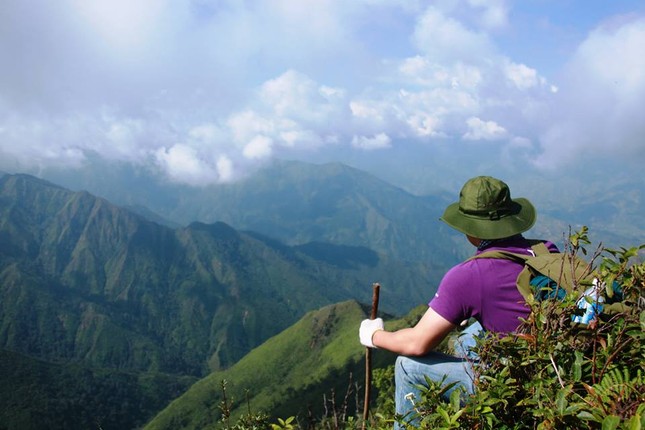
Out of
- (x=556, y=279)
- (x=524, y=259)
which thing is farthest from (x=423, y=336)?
(x=556, y=279)

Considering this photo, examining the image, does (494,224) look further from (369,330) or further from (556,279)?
(369,330)

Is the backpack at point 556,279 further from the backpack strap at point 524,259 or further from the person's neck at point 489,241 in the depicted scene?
the person's neck at point 489,241

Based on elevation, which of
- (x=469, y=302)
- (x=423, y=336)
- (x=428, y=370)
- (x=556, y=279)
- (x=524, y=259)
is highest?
(x=524, y=259)

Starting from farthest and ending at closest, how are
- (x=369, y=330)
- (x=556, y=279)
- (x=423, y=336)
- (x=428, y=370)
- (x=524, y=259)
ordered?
(x=369, y=330), (x=428, y=370), (x=423, y=336), (x=524, y=259), (x=556, y=279)

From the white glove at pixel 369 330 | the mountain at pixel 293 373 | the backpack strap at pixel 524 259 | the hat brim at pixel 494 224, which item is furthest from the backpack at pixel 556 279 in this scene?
the mountain at pixel 293 373

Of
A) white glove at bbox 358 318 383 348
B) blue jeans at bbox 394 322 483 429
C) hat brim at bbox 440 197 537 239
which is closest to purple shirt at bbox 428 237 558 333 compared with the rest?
blue jeans at bbox 394 322 483 429

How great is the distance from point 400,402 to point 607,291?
9.43 feet

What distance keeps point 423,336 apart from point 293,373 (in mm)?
164793

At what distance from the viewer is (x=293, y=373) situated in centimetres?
16012

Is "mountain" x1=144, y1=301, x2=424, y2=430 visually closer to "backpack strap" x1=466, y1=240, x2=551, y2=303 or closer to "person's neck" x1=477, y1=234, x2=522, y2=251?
"person's neck" x1=477, y1=234, x2=522, y2=251

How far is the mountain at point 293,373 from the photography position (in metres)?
136

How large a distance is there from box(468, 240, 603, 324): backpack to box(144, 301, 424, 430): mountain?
4580 inches

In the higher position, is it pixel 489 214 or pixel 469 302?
pixel 489 214

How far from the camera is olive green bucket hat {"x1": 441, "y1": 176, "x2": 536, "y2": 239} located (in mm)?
5527
